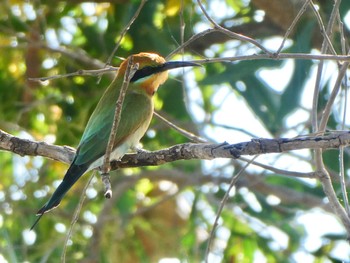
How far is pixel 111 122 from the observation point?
9.77 ft

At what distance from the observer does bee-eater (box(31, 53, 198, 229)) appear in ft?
8.70

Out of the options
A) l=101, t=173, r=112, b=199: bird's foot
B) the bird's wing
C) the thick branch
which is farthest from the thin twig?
the bird's wing

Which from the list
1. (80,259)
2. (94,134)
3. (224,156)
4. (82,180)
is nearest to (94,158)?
(94,134)

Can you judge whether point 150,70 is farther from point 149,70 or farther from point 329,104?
point 329,104

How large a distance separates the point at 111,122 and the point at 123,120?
0.21 feet

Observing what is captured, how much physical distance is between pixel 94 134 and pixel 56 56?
1457mm

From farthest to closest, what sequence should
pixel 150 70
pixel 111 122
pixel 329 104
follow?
pixel 150 70, pixel 111 122, pixel 329 104

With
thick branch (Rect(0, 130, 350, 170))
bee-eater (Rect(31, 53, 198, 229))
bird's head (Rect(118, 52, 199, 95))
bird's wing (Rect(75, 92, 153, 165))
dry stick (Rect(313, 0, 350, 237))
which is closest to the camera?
thick branch (Rect(0, 130, 350, 170))

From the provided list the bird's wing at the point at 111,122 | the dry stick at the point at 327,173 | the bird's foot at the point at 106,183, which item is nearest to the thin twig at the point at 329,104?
the dry stick at the point at 327,173

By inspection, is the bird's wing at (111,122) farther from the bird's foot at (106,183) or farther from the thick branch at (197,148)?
the bird's foot at (106,183)

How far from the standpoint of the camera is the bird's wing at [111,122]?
2.80m

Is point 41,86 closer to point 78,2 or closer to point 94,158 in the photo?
point 78,2

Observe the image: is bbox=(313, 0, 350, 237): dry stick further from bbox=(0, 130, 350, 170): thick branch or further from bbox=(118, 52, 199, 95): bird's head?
bbox=(118, 52, 199, 95): bird's head

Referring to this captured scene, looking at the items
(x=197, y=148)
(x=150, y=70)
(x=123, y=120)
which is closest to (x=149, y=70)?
(x=150, y=70)
